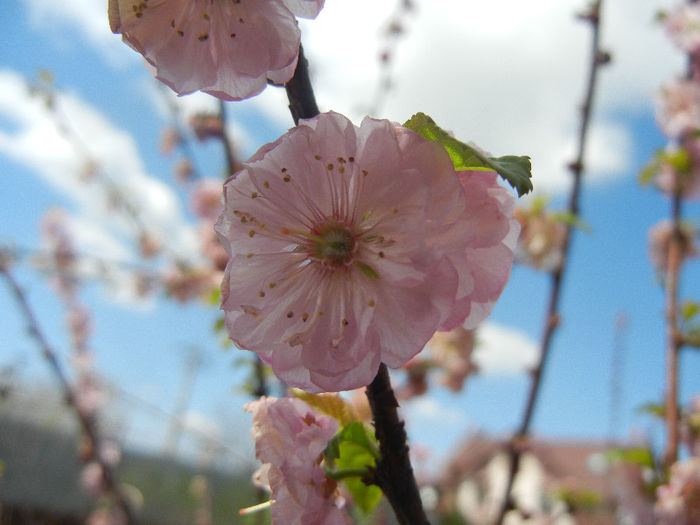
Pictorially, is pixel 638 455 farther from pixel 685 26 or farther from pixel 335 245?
pixel 685 26

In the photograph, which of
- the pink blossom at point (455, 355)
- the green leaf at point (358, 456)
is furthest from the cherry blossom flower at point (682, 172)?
the green leaf at point (358, 456)

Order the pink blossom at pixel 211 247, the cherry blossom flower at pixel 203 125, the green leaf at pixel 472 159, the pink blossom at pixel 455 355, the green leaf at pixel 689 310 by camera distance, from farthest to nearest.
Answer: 1. the cherry blossom flower at pixel 203 125
2. the pink blossom at pixel 455 355
3. the pink blossom at pixel 211 247
4. the green leaf at pixel 689 310
5. the green leaf at pixel 472 159

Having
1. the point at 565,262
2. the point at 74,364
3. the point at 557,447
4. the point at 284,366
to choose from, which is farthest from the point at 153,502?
the point at 557,447

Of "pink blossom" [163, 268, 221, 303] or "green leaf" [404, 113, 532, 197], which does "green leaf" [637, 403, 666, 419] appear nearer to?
"green leaf" [404, 113, 532, 197]

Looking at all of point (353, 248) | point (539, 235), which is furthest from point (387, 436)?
point (539, 235)

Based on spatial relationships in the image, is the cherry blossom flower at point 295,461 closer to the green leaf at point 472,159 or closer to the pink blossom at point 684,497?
the green leaf at point 472,159

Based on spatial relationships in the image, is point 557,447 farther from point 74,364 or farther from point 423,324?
point 423,324
